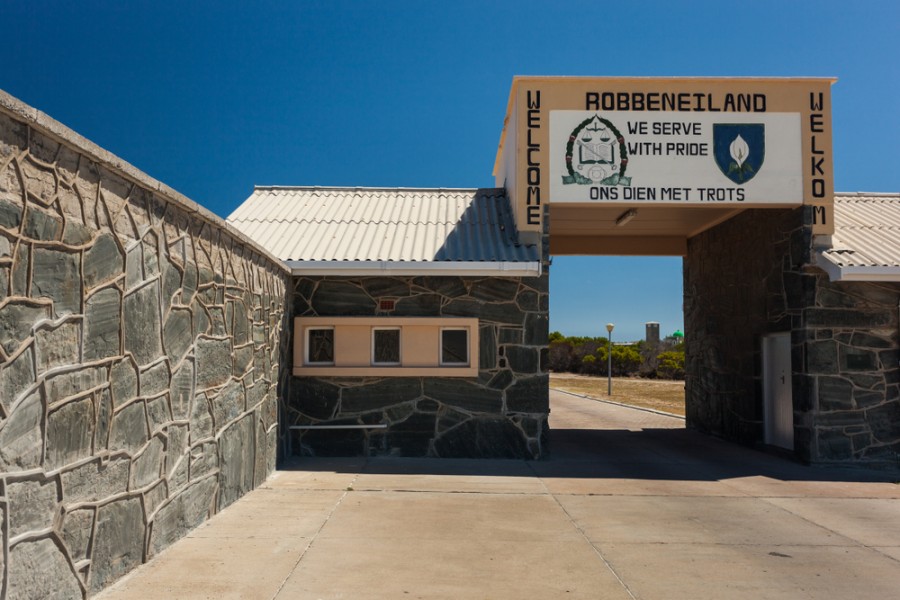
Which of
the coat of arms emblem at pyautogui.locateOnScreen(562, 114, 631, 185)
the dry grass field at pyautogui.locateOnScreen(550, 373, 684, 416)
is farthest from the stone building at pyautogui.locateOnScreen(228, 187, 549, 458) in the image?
the dry grass field at pyautogui.locateOnScreen(550, 373, 684, 416)

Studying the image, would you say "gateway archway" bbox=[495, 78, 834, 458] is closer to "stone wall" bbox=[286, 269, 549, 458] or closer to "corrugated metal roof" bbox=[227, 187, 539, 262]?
"corrugated metal roof" bbox=[227, 187, 539, 262]

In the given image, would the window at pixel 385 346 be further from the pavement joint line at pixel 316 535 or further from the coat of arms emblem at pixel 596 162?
the coat of arms emblem at pixel 596 162

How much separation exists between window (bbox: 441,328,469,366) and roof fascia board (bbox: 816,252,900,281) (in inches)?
226

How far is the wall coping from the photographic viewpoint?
3840 millimetres

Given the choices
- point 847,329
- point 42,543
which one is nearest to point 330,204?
point 847,329

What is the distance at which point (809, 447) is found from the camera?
11.4 m

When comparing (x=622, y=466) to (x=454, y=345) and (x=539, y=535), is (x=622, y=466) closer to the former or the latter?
(x=454, y=345)

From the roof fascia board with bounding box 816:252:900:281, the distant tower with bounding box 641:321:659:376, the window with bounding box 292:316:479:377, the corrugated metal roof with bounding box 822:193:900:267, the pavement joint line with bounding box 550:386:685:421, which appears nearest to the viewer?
the roof fascia board with bounding box 816:252:900:281

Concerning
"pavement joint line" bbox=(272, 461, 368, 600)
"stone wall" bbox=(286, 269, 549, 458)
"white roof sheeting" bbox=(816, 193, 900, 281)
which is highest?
"white roof sheeting" bbox=(816, 193, 900, 281)

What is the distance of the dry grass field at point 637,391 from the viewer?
930 inches

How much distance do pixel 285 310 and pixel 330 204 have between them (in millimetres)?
3927

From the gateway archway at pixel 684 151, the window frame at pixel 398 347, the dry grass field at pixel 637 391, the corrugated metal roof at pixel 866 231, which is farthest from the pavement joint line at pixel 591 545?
the dry grass field at pixel 637 391

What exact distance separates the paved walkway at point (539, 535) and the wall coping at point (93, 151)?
2.96m

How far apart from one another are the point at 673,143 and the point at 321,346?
665 cm
